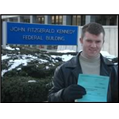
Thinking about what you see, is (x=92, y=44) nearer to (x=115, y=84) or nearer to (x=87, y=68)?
(x=87, y=68)

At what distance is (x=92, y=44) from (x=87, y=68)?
287mm

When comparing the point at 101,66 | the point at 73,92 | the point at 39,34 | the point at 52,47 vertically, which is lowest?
the point at 73,92

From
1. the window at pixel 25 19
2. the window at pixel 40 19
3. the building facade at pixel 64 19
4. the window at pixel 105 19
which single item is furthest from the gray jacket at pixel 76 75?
the window at pixel 25 19

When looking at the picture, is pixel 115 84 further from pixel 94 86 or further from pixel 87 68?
pixel 87 68

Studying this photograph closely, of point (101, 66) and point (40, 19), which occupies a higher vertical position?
point (40, 19)

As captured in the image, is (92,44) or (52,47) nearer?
(92,44)

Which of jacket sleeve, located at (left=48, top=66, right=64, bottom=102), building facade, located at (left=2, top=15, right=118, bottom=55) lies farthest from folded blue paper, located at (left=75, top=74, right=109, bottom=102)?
building facade, located at (left=2, top=15, right=118, bottom=55)

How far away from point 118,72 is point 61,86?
0.68 meters

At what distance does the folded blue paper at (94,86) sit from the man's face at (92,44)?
0.26 meters

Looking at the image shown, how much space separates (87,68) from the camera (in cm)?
222

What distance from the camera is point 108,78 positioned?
7.21ft

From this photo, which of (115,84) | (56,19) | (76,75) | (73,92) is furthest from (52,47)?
(115,84)
